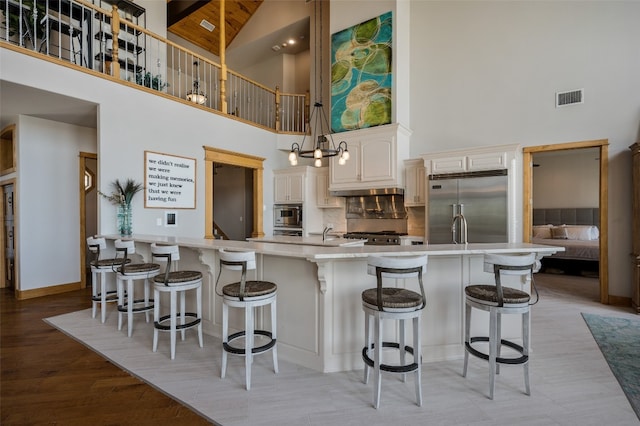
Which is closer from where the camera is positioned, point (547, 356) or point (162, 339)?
point (547, 356)

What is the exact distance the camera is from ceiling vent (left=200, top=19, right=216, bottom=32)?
7840 millimetres

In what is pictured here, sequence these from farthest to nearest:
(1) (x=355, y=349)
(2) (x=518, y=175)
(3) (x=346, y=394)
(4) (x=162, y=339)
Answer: (2) (x=518, y=175)
(4) (x=162, y=339)
(1) (x=355, y=349)
(3) (x=346, y=394)

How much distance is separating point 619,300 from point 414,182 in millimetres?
3353

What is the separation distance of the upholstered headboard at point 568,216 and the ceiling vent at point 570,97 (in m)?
4.79

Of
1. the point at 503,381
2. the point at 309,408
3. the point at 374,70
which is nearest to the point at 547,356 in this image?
the point at 503,381

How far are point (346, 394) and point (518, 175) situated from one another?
14.9ft

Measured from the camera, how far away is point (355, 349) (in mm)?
2580

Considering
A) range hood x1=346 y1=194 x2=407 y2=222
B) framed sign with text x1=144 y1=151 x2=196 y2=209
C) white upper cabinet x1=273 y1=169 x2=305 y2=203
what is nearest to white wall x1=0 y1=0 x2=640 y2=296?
framed sign with text x1=144 y1=151 x2=196 y2=209

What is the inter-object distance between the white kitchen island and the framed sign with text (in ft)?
7.32

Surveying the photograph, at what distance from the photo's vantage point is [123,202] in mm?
4160

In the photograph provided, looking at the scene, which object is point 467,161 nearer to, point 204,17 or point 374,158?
point 374,158

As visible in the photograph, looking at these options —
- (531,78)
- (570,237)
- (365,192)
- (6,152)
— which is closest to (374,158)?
(365,192)

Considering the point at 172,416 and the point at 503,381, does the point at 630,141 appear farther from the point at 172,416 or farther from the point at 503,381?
the point at 172,416

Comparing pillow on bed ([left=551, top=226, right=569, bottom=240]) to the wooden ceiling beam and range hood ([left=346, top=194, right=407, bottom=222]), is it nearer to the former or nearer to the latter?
range hood ([left=346, top=194, right=407, bottom=222])
